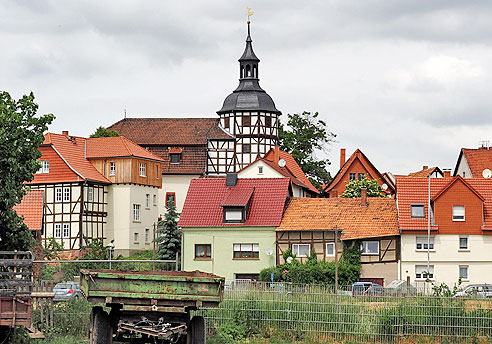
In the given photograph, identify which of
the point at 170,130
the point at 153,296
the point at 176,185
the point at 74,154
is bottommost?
the point at 153,296

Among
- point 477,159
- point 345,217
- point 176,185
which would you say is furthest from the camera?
point 477,159

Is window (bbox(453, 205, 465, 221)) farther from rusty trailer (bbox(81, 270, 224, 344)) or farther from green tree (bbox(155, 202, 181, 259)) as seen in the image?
rusty trailer (bbox(81, 270, 224, 344))

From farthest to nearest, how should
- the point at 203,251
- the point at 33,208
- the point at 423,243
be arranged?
the point at 203,251
the point at 423,243
the point at 33,208

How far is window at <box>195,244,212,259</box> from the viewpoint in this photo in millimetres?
56875

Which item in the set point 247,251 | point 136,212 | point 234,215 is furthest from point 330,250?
point 136,212

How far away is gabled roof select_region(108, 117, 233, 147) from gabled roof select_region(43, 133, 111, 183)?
1387 cm

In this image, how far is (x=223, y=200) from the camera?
5872 cm

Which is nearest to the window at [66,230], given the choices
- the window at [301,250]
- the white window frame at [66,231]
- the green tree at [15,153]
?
the white window frame at [66,231]

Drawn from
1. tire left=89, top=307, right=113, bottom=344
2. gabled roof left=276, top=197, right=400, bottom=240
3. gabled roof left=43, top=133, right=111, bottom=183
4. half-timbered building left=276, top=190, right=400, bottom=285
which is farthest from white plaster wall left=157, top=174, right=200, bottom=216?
tire left=89, top=307, right=113, bottom=344

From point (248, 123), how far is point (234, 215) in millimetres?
30650

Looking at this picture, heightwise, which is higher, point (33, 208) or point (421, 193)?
point (421, 193)

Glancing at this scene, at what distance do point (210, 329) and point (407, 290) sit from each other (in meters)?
7.03

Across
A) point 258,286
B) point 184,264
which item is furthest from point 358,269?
point 258,286

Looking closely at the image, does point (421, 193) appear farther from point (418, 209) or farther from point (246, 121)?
point (246, 121)
